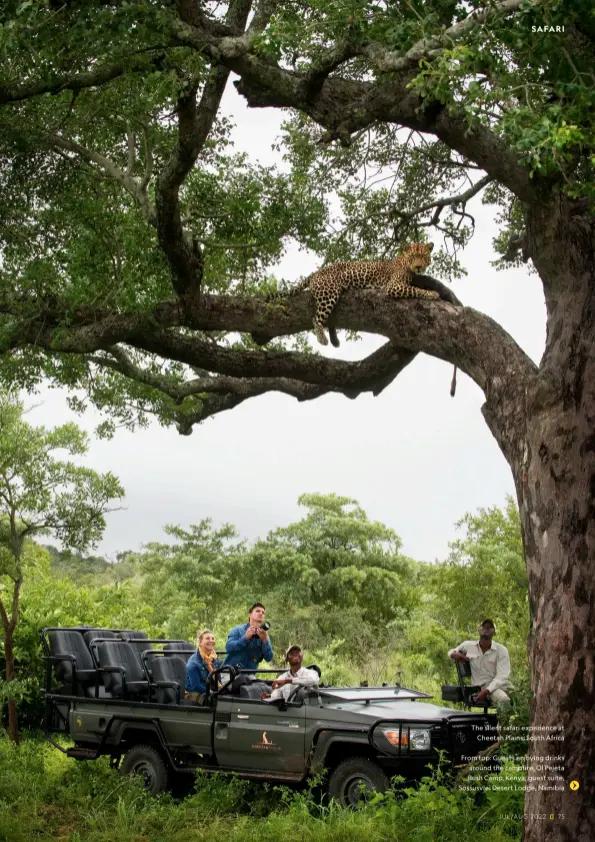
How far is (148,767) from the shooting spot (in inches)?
345

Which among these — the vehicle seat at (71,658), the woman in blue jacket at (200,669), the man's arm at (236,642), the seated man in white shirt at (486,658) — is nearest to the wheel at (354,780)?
the seated man in white shirt at (486,658)

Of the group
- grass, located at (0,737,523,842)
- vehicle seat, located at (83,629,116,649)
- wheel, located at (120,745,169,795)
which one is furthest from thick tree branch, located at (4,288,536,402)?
wheel, located at (120,745,169,795)

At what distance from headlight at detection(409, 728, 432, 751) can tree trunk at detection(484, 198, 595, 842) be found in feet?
2.96

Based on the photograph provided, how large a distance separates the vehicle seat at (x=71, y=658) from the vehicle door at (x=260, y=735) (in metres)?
2.05

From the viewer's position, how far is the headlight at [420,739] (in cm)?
723

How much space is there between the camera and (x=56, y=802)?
8703mm

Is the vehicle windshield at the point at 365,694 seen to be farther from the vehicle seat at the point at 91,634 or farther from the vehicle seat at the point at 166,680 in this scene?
the vehicle seat at the point at 91,634

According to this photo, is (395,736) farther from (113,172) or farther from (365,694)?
(113,172)

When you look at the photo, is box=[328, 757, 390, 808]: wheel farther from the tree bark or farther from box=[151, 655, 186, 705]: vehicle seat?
the tree bark

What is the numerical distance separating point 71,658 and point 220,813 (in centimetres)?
247

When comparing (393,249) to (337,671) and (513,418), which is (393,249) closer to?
(513,418)

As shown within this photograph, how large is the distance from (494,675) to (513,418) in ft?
7.68

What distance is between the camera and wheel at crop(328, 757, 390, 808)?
7.28 metres

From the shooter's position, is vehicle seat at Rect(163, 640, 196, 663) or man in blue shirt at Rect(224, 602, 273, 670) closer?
man in blue shirt at Rect(224, 602, 273, 670)
